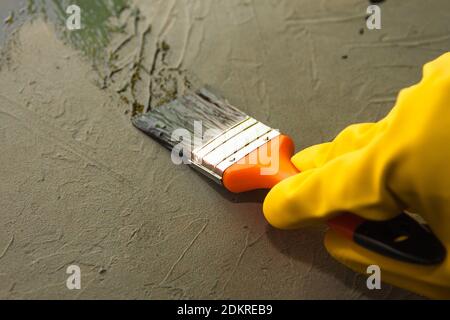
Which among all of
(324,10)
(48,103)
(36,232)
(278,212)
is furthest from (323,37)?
(36,232)

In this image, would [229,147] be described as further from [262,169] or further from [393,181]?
[393,181]

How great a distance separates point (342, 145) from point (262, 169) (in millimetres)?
174

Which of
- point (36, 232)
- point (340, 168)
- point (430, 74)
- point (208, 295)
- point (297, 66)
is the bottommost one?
point (208, 295)

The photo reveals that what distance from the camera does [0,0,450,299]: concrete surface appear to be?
3.18 ft

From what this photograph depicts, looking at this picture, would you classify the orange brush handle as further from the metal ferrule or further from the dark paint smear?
the dark paint smear

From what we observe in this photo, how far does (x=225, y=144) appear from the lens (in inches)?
40.8

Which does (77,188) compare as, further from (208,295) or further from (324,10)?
(324,10)

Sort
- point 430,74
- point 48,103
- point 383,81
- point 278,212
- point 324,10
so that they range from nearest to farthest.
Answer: point 430,74 → point 278,212 → point 48,103 → point 383,81 → point 324,10

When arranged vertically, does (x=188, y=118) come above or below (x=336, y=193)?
above

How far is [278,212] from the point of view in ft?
3.07

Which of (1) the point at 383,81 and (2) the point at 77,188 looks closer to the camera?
(2) the point at 77,188

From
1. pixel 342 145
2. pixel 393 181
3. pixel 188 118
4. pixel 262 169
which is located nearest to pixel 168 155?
pixel 188 118

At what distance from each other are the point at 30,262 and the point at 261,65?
0.67 m

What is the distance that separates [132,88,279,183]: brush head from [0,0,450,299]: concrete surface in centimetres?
4
